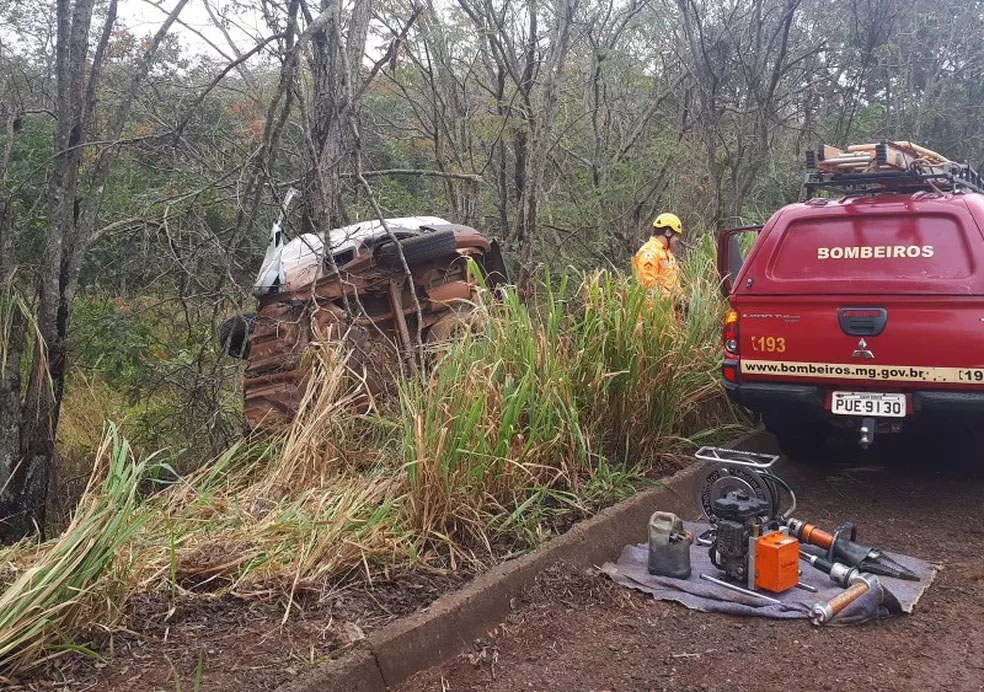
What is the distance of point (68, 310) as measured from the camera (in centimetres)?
628

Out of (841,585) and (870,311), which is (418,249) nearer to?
(870,311)

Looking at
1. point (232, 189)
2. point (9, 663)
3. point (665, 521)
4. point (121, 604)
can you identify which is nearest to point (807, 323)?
point (665, 521)

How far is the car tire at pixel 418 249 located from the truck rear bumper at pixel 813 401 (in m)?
2.51

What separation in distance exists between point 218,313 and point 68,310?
1.01 metres

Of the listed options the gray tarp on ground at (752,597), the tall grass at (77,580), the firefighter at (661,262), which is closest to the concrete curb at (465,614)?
the gray tarp on ground at (752,597)

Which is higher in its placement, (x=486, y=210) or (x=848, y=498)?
(x=486, y=210)

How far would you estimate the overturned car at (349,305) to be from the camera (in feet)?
20.0

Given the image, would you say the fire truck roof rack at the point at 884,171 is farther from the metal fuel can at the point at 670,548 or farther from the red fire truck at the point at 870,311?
the metal fuel can at the point at 670,548

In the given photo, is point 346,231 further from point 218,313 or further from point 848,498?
point 848,498

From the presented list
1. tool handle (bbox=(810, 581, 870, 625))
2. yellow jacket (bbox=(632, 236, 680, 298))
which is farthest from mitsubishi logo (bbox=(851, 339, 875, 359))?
tool handle (bbox=(810, 581, 870, 625))

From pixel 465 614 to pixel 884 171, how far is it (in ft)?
14.2

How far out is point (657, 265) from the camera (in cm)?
777

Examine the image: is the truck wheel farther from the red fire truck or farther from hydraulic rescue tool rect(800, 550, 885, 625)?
hydraulic rescue tool rect(800, 550, 885, 625)

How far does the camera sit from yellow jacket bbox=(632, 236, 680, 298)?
7145 millimetres
